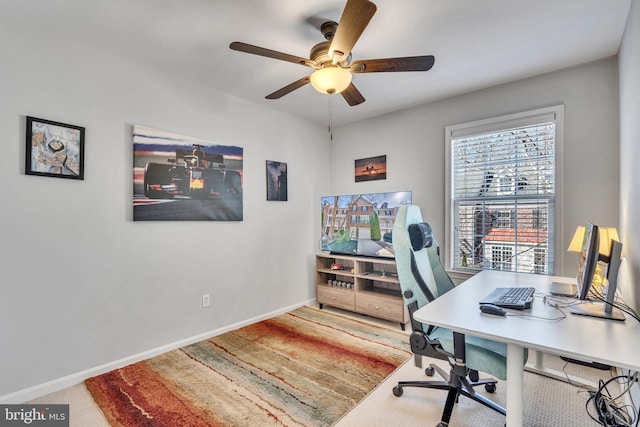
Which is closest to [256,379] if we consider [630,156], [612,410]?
[612,410]

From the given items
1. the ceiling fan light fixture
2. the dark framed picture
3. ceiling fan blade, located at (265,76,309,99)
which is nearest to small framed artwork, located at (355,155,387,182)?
ceiling fan blade, located at (265,76,309,99)

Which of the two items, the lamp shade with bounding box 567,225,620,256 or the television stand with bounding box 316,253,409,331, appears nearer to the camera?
the lamp shade with bounding box 567,225,620,256

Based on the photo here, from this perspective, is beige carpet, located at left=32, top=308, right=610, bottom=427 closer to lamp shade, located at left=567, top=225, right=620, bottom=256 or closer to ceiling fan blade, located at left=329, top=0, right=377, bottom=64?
lamp shade, located at left=567, top=225, right=620, bottom=256

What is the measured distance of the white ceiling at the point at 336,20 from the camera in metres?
1.81

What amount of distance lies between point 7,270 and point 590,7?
3966mm

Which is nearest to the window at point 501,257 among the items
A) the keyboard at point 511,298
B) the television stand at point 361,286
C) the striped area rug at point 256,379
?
the television stand at point 361,286

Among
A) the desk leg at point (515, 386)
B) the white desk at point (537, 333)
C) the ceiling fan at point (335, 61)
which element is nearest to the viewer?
the white desk at point (537, 333)

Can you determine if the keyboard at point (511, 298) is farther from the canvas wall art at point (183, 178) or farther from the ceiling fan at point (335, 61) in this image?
the canvas wall art at point (183, 178)

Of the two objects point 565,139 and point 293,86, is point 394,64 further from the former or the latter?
point 565,139

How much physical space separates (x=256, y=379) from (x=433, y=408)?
48.2 inches

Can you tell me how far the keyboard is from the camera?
1.42m

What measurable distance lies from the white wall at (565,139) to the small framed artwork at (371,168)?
0.21 ft

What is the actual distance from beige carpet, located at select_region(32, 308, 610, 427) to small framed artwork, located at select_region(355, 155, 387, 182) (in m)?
2.35

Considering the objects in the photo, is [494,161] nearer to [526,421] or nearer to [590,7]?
[590,7]
